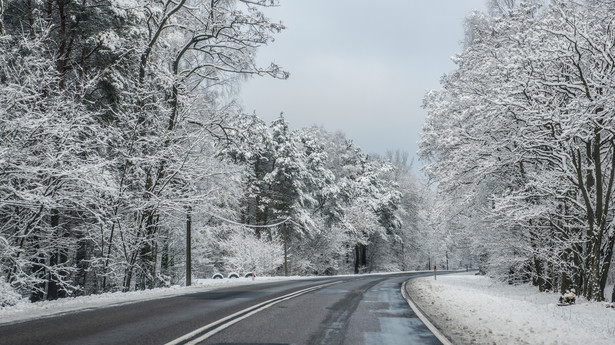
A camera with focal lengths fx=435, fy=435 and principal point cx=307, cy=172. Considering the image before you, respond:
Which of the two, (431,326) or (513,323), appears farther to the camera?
(513,323)

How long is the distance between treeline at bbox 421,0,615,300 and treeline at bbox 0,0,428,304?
8508 mm

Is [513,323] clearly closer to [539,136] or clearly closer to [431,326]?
[431,326]

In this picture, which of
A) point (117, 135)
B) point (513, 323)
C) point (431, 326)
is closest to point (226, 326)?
point (431, 326)

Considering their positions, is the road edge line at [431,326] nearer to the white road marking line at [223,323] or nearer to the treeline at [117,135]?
the white road marking line at [223,323]

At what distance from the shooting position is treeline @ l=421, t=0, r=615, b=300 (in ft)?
41.8

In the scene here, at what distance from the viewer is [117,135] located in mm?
14992

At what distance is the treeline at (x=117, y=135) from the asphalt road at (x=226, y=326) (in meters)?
4.39

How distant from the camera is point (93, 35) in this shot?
14719 millimetres

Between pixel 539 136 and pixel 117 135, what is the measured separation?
13862 millimetres

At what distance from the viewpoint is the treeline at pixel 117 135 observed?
11539mm

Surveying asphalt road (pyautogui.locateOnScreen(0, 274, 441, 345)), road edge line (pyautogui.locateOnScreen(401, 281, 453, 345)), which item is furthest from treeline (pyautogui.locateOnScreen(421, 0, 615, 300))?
asphalt road (pyautogui.locateOnScreen(0, 274, 441, 345))

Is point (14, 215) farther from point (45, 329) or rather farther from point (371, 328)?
point (371, 328)

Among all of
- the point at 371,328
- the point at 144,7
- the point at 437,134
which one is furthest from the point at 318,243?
the point at 371,328

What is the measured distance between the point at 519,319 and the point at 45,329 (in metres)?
8.19
